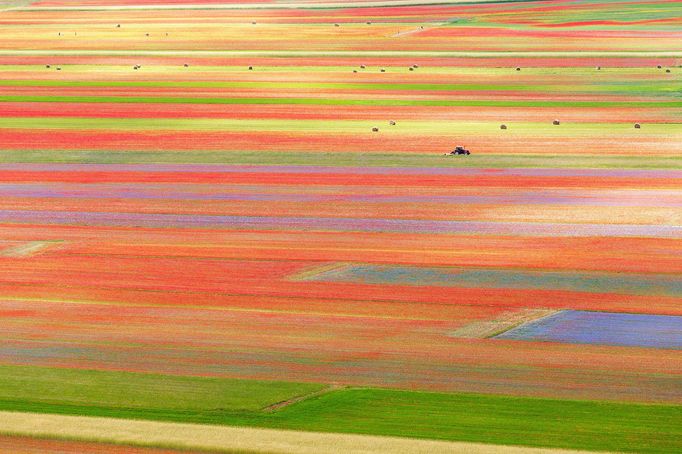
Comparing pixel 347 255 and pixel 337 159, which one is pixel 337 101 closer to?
pixel 337 159

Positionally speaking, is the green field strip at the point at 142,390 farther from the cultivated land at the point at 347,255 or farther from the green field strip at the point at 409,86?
the green field strip at the point at 409,86

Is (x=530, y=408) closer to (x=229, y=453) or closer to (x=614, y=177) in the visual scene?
(x=229, y=453)

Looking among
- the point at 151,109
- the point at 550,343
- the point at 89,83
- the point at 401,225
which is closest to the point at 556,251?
the point at 401,225

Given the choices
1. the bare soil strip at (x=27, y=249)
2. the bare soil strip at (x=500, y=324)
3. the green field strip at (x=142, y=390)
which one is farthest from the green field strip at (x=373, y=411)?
the bare soil strip at (x=27, y=249)

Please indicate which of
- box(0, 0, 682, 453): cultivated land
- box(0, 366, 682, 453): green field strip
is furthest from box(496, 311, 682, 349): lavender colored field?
box(0, 366, 682, 453): green field strip

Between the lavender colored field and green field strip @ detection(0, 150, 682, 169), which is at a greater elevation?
green field strip @ detection(0, 150, 682, 169)

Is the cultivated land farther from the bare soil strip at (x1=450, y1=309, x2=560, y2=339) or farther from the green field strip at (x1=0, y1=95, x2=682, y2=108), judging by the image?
the green field strip at (x1=0, y1=95, x2=682, y2=108)
